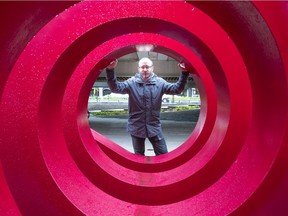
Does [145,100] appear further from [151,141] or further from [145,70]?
[151,141]

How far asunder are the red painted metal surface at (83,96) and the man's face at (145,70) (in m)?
1.52

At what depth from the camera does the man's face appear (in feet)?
17.6

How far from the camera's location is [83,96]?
12.6 ft

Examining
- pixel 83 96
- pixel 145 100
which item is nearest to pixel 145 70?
pixel 145 100

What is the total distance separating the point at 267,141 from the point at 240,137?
4.41 ft

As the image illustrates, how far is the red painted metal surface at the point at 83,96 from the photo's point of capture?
1671 millimetres

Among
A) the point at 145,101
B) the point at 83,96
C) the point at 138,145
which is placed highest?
the point at 83,96

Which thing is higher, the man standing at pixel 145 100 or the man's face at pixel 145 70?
the man's face at pixel 145 70

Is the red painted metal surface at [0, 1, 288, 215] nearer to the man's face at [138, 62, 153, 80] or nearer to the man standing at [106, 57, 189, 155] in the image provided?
the man's face at [138, 62, 153, 80]

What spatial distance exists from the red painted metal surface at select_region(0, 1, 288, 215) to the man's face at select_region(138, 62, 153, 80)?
1520mm

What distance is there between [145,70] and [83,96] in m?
1.71

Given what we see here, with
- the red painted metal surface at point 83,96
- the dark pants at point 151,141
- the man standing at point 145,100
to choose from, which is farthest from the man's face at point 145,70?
the red painted metal surface at point 83,96

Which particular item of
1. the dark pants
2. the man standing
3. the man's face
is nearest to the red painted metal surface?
the man's face

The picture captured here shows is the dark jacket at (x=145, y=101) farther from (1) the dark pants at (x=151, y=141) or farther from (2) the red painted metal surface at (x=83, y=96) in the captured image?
(2) the red painted metal surface at (x=83, y=96)
